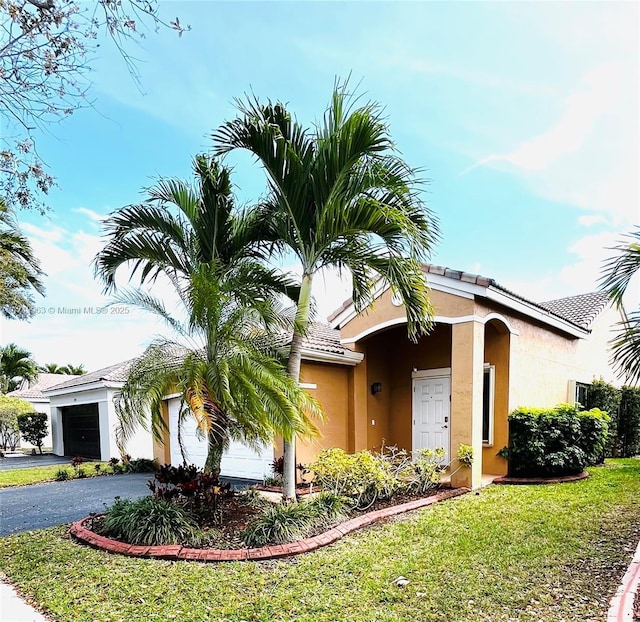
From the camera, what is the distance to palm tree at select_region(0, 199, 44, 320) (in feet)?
26.0

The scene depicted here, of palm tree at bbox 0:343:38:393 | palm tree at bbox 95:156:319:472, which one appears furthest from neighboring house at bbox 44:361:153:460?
palm tree at bbox 95:156:319:472

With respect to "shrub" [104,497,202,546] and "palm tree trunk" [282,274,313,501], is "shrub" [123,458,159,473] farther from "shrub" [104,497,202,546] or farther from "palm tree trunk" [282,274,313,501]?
"palm tree trunk" [282,274,313,501]

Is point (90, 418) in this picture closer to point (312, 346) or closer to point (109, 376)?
point (109, 376)

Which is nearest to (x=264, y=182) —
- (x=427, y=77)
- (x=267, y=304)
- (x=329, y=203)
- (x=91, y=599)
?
(x=329, y=203)

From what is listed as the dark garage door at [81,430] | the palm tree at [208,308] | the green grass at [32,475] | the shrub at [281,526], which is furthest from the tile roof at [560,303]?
the dark garage door at [81,430]

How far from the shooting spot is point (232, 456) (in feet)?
43.3

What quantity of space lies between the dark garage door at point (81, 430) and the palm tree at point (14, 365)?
9623mm

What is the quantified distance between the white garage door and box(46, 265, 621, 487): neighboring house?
35mm

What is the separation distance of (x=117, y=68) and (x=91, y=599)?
5828 mm

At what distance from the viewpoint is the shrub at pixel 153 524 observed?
21.2ft

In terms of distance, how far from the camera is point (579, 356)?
15578 mm

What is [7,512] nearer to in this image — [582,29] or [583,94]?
[582,29]

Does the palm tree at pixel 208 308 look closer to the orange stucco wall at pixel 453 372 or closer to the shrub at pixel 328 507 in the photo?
the shrub at pixel 328 507

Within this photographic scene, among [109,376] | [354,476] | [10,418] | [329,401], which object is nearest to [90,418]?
[109,376]
